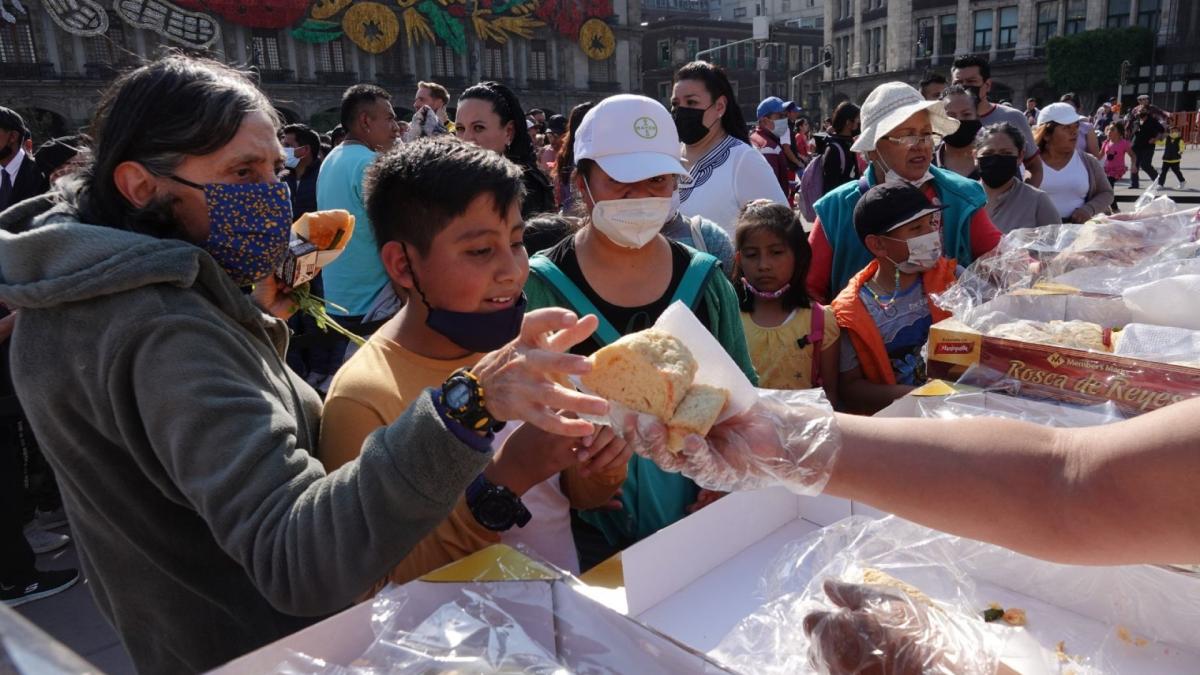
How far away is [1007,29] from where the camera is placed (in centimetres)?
5231

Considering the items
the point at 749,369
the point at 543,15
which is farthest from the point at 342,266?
the point at 543,15

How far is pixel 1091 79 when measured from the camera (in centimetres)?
4550

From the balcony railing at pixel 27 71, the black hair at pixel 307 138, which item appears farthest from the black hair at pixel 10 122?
the balcony railing at pixel 27 71

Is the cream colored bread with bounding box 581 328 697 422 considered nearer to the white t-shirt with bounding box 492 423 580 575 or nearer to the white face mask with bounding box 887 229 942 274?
the white t-shirt with bounding box 492 423 580 575

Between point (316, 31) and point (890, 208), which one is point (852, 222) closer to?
point (890, 208)

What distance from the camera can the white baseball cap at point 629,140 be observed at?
2.44m

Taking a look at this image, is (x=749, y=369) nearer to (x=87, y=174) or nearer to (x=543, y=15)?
(x=87, y=174)

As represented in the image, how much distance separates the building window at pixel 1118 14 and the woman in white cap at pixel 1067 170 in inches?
2138

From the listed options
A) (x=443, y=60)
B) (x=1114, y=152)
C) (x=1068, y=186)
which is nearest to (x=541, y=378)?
(x=1068, y=186)

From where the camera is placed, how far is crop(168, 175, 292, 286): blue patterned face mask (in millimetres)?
1478

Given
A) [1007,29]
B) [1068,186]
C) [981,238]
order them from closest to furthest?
[981,238] → [1068,186] → [1007,29]

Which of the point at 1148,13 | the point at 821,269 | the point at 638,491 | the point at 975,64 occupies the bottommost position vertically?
the point at 638,491

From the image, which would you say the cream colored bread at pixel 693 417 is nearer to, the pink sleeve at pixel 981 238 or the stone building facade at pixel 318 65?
the pink sleeve at pixel 981 238

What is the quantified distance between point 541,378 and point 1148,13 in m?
60.5
